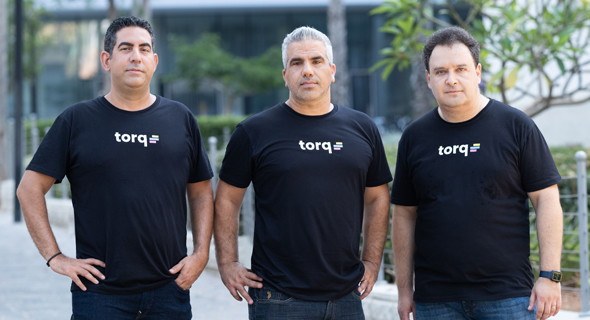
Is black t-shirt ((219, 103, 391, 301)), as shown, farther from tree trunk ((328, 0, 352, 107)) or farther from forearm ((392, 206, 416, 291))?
tree trunk ((328, 0, 352, 107))

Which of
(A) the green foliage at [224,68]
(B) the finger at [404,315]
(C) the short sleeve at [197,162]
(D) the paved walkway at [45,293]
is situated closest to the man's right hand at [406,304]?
(B) the finger at [404,315]

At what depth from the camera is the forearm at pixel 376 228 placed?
11.5ft

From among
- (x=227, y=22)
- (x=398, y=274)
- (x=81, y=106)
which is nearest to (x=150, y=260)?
(x=81, y=106)

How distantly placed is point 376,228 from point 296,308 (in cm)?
68

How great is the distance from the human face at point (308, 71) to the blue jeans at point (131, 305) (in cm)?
114

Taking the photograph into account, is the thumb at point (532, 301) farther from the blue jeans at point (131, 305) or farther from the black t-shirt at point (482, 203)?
the blue jeans at point (131, 305)

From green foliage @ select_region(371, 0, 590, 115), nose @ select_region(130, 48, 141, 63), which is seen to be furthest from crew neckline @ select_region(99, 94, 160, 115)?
green foliage @ select_region(371, 0, 590, 115)

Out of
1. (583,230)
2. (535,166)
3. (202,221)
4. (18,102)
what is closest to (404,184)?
(535,166)

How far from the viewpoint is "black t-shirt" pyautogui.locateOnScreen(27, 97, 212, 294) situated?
3195 millimetres

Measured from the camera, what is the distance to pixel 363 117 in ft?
11.3

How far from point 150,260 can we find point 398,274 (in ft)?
4.15

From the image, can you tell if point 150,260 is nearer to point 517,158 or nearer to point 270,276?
point 270,276

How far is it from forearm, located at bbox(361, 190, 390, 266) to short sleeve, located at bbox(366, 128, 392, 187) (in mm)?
108

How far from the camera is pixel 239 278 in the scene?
3346 mm
